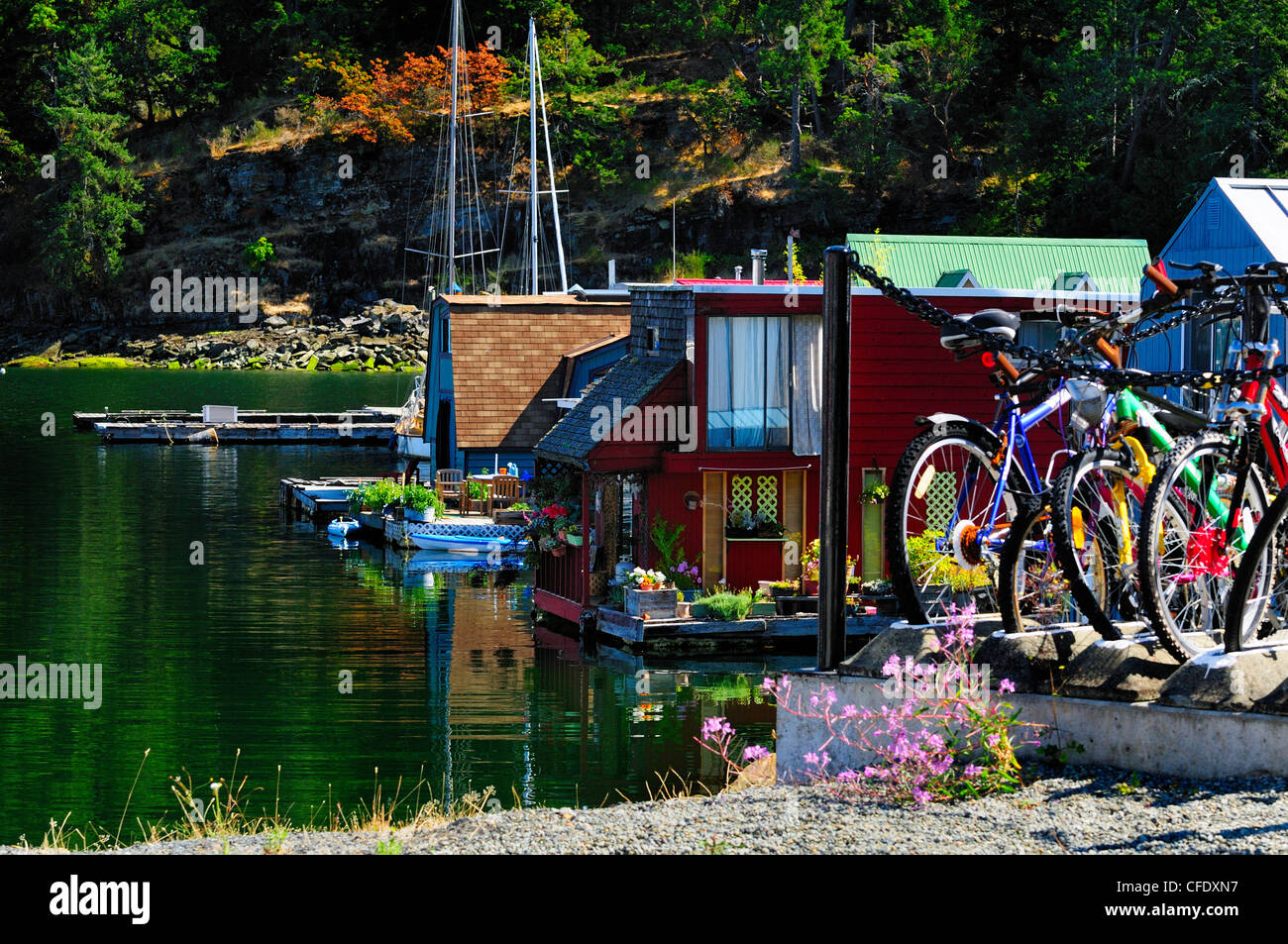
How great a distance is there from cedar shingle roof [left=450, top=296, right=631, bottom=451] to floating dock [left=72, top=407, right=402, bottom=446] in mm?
29943

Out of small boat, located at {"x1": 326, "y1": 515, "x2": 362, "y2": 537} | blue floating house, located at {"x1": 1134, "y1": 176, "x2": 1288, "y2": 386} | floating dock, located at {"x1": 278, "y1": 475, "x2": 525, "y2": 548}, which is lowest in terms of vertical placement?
small boat, located at {"x1": 326, "y1": 515, "x2": 362, "y2": 537}

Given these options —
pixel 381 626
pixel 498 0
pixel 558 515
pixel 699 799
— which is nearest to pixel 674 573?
pixel 558 515

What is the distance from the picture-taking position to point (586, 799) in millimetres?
17094

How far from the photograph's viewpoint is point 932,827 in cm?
962

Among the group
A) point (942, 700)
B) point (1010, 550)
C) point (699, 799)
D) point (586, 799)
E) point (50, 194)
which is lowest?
point (586, 799)

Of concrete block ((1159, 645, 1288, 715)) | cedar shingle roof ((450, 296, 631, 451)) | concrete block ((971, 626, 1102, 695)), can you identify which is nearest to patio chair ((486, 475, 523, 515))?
cedar shingle roof ((450, 296, 631, 451))

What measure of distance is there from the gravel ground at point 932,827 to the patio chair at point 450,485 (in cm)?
2767

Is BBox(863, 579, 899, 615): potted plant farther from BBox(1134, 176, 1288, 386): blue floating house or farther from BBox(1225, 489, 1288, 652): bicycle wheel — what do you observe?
BBox(1225, 489, 1288, 652): bicycle wheel

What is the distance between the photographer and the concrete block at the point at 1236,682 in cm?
971

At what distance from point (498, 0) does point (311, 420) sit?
4294 cm

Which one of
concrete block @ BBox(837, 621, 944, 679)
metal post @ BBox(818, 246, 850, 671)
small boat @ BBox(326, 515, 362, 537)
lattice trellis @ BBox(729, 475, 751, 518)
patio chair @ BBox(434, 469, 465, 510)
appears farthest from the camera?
small boat @ BBox(326, 515, 362, 537)

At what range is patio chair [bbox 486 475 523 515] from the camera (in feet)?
125

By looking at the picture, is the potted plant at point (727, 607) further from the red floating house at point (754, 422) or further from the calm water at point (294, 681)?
the red floating house at point (754, 422)
